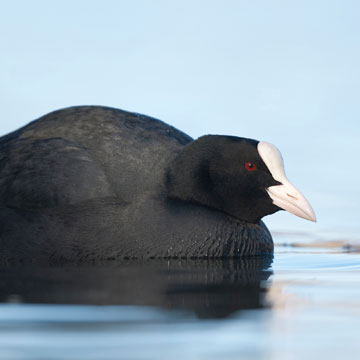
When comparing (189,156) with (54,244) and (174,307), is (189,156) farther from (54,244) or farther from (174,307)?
(174,307)

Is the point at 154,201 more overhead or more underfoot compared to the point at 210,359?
more overhead

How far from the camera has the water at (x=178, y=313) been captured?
230cm

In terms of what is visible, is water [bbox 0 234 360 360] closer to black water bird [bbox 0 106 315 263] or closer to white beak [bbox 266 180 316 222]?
black water bird [bbox 0 106 315 263]

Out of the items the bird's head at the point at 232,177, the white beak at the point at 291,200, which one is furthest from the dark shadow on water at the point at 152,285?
the bird's head at the point at 232,177

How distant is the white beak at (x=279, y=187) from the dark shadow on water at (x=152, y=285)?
0.63m

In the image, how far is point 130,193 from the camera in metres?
6.34

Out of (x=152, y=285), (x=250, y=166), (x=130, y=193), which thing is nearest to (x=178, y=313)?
(x=152, y=285)

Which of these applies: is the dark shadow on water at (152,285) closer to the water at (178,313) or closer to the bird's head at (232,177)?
the water at (178,313)

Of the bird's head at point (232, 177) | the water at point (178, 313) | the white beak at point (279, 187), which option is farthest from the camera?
the bird's head at point (232, 177)

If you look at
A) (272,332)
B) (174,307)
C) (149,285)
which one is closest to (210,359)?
(272,332)

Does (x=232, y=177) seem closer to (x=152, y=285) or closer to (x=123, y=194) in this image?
(x=123, y=194)

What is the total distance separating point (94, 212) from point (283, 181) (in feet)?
5.74

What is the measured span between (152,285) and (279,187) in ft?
8.54

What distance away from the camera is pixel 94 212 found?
6.12m
